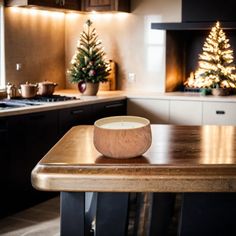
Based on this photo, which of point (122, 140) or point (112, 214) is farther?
point (112, 214)

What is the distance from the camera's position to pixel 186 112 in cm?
525

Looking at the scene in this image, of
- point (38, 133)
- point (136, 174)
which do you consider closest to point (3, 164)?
point (38, 133)

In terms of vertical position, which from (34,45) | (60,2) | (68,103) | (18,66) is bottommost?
(68,103)

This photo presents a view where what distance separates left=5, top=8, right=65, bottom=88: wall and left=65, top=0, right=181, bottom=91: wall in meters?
0.22

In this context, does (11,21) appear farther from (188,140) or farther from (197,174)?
(197,174)

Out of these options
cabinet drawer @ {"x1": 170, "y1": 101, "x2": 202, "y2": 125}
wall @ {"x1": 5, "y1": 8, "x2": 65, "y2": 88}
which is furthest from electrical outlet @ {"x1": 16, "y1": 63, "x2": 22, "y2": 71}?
cabinet drawer @ {"x1": 170, "y1": 101, "x2": 202, "y2": 125}

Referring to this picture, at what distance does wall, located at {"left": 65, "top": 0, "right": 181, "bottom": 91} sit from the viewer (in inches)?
227

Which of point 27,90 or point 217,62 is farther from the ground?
point 217,62

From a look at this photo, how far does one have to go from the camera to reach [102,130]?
5.78ft

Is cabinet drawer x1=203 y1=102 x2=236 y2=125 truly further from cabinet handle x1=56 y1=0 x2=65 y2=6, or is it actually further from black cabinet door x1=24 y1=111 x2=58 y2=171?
cabinet handle x1=56 y1=0 x2=65 y2=6

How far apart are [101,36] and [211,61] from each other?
4.47 feet

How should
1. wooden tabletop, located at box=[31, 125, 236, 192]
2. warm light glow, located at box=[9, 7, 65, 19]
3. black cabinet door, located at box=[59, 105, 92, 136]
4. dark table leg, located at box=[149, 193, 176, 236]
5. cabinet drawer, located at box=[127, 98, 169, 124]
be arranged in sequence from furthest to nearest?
cabinet drawer, located at box=[127, 98, 169, 124] < warm light glow, located at box=[9, 7, 65, 19] < black cabinet door, located at box=[59, 105, 92, 136] < dark table leg, located at box=[149, 193, 176, 236] < wooden tabletop, located at box=[31, 125, 236, 192]

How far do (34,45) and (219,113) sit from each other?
209 centimetres

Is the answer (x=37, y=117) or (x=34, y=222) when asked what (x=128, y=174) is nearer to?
(x=34, y=222)
